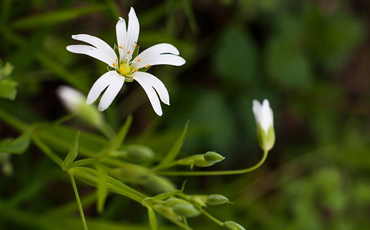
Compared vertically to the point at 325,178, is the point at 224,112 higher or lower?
higher

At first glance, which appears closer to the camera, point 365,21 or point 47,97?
point 47,97

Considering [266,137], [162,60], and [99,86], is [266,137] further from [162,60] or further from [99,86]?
[99,86]

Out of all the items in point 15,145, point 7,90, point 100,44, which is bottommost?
point 15,145

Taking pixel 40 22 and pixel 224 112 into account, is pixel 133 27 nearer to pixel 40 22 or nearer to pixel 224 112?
pixel 40 22

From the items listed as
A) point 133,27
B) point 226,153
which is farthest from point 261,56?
point 133,27

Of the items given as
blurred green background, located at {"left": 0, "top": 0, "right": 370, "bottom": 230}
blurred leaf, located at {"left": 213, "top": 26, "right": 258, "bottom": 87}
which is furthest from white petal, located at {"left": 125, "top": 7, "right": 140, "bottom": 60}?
blurred leaf, located at {"left": 213, "top": 26, "right": 258, "bottom": 87}

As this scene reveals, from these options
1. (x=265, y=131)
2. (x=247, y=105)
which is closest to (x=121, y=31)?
(x=265, y=131)

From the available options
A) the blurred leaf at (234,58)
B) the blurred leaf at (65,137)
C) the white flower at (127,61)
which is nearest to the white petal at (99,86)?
the white flower at (127,61)
